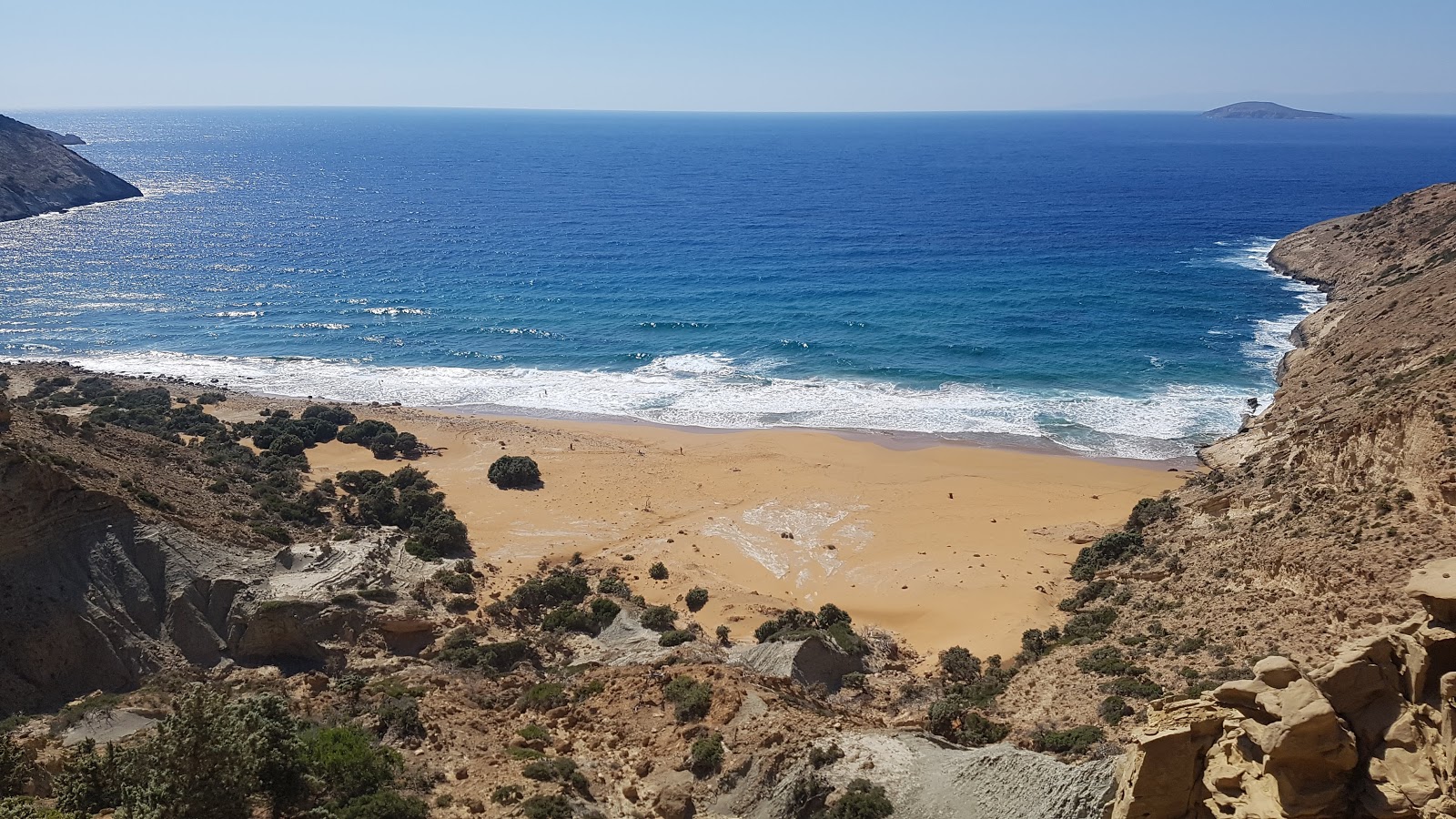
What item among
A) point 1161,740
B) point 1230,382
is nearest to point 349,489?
point 1161,740

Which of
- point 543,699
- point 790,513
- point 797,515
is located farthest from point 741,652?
point 790,513

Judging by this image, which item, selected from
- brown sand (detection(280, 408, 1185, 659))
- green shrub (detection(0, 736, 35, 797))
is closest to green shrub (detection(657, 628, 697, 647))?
brown sand (detection(280, 408, 1185, 659))

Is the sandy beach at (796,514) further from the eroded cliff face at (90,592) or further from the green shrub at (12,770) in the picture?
the green shrub at (12,770)

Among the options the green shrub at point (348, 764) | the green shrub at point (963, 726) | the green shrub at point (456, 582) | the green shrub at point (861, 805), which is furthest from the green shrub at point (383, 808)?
the green shrub at point (456, 582)

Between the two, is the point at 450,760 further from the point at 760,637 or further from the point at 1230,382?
the point at 1230,382

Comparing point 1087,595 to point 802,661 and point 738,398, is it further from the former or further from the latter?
point 738,398

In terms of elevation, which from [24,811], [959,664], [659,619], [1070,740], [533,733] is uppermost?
[24,811]

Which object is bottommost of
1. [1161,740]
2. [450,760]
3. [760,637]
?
[760,637]
